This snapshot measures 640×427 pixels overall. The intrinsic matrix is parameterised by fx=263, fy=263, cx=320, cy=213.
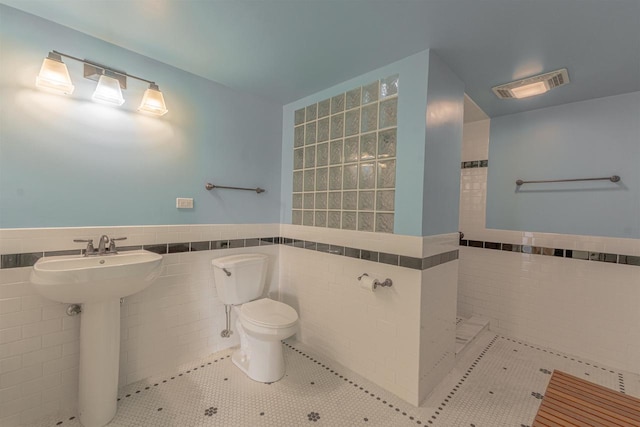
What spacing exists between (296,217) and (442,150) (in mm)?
1316

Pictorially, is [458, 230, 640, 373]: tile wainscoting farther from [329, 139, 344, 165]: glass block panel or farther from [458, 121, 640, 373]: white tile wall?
[329, 139, 344, 165]: glass block panel

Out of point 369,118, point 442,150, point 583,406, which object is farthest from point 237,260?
point 583,406

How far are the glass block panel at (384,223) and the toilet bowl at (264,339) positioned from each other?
87 cm

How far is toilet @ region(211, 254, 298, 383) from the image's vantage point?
179 centimetres

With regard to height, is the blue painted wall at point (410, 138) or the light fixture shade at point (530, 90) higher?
the light fixture shade at point (530, 90)

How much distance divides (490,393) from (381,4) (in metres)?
2.42

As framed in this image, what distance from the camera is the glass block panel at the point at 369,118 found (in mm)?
1850

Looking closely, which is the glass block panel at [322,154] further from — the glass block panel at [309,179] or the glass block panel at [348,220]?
the glass block panel at [348,220]

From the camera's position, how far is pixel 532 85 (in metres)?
1.97

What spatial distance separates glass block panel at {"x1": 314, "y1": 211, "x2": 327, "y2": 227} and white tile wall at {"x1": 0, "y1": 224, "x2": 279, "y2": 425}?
0.51 metres

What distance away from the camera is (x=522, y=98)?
2.20 meters

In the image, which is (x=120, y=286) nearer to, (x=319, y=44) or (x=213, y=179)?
(x=213, y=179)

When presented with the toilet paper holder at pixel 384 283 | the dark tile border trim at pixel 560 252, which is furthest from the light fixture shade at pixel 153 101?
the dark tile border trim at pixel 560 252

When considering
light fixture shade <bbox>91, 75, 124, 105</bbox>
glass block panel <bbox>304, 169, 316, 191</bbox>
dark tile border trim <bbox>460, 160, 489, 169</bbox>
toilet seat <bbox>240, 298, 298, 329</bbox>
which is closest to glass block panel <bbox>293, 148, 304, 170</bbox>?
glass block panel <bbox>304, 169, 316, 191</bbox>
